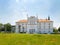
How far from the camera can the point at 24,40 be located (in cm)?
2262

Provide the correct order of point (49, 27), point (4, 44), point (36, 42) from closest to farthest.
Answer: point (4, 44), point (36, 42), point (49, 27)

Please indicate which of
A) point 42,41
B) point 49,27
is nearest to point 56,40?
point 42,41

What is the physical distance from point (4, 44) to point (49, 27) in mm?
80167

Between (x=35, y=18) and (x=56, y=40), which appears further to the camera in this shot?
(x=35, y=18)

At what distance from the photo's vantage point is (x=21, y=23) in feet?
341

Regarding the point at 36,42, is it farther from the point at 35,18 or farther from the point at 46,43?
the point at 35,18

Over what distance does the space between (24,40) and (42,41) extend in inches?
79.9

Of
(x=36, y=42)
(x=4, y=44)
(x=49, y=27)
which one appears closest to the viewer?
(x=4, y=44)

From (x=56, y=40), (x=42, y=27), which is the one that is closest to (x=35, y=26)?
(x=42, y=27)

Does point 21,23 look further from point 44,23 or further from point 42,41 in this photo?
point 42,41

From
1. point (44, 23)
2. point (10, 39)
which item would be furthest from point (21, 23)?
point (10, 39)

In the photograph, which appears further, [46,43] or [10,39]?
[10,39]

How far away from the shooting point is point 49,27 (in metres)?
99.7

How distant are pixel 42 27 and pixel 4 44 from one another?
3190 inches
